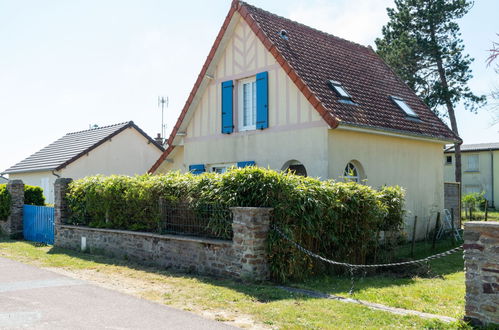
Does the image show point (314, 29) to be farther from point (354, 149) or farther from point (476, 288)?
point (476, 288)

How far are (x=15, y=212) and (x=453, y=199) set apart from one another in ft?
55.1

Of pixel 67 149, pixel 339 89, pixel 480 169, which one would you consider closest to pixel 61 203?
pixel 339 89

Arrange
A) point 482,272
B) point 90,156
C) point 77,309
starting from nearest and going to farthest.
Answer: point 482,272, point 77,309, point 90,156

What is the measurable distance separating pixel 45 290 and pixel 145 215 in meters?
3.78

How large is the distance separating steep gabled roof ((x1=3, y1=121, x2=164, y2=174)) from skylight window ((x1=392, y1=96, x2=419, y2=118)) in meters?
17.1

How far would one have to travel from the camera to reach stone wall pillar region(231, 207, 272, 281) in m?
9.16

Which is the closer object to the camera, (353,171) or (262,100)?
(353,171)

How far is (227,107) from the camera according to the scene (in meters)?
16.9

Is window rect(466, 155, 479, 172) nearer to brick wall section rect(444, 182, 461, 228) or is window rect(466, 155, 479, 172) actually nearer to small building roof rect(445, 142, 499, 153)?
small building roof rect(445, 142, 499, 153)

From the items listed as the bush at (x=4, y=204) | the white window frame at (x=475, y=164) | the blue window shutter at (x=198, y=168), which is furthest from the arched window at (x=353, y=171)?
the white window frame at (x=475, y=164)

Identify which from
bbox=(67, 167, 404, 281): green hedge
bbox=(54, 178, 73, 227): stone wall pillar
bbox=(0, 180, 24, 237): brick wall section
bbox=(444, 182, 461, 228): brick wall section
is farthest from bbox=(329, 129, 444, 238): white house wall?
bbox=(0, 180, 24, 237): brick wall section

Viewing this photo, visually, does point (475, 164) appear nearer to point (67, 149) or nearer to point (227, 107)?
point (227, 107)

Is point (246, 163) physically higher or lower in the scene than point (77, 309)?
higher

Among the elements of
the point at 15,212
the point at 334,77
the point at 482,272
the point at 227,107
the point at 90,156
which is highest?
the point at 334,77
